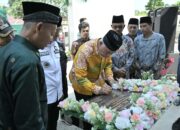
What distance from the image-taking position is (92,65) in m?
3.04

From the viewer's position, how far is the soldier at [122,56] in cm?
426

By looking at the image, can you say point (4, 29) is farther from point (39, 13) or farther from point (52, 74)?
point (39, 13)

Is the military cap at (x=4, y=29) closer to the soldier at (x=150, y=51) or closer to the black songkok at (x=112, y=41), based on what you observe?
the black songkok at (x=112, y=41)

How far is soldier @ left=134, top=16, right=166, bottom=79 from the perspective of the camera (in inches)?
182

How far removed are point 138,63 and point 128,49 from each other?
0.29 meters

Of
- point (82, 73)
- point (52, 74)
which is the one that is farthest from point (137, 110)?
point (52, 74)

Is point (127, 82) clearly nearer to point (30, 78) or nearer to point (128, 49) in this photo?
point (128, 49)

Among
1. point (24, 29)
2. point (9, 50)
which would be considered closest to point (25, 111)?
point (9, 50)

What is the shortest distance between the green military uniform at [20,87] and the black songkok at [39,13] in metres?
0.13

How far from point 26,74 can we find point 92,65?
1.49 meters

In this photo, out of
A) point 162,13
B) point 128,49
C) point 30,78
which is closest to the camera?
point 30,78

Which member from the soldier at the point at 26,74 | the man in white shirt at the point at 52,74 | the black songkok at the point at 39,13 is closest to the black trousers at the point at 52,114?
the man in white shirt at the point at 52,74

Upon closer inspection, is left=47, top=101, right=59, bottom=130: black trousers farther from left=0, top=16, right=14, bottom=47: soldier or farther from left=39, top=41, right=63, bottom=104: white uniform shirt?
left=0, top=16, right=14, bottom=47: soldier

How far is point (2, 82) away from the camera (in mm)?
1651
